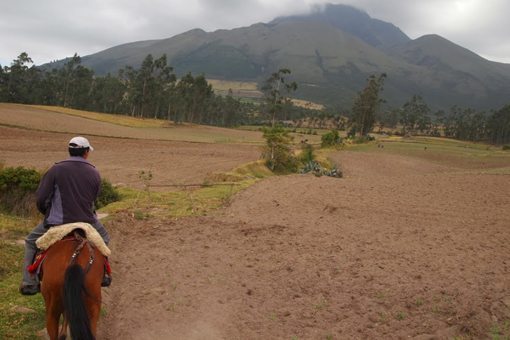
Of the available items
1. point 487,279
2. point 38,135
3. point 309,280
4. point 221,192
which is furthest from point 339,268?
point 38,135

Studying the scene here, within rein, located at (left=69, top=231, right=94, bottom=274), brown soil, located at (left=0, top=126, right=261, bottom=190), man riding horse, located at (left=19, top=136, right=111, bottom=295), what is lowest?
brown soil, located at (left=0, top=126, right=261, bottom=190)

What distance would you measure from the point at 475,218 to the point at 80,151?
12.6 metres

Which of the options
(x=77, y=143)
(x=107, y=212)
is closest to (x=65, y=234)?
(x=77, y=143)

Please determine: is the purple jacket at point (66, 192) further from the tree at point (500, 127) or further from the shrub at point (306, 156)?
the tree at point (500, 127)

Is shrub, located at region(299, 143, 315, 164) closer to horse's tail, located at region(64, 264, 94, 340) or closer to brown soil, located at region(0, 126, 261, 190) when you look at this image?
brown soil, located at region(0, 126, 261, 190)

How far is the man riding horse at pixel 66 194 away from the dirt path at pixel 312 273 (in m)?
1.52

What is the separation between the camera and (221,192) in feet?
56.5

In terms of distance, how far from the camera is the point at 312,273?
843 cm

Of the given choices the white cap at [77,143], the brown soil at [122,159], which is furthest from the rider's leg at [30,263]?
the brown soil at [122,159]

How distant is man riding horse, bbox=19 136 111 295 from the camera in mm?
5289

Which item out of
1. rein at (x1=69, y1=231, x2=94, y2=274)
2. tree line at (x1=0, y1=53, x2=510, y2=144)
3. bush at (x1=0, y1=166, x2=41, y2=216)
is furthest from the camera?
tree line at (x1=0, y1=53, x2=510, y2=144)

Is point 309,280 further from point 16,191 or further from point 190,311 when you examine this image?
point 16,191

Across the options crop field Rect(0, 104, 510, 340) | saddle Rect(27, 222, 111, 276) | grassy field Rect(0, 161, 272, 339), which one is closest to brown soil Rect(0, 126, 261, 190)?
grassy field Rect(0, 161, 272, 339)

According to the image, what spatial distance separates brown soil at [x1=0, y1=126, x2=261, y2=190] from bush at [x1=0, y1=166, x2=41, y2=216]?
5.87 meters
